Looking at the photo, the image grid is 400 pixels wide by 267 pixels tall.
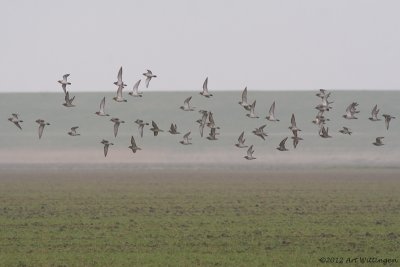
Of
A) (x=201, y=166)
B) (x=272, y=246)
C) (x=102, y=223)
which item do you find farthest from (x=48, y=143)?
(x=272, y=246)

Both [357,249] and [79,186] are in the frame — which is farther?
[79,186]

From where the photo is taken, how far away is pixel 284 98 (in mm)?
159125

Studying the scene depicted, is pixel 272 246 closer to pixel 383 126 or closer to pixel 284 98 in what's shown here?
pixel 383 126

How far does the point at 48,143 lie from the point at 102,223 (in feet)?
267

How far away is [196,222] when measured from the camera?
51219mm

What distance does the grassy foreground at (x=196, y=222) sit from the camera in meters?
40.8

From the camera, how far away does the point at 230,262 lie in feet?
129

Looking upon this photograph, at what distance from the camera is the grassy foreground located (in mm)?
40781

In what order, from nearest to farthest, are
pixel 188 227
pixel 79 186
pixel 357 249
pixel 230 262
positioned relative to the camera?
pixel 230 262 < pixel 357 249 < pixel 188 227 < pixel 79 186

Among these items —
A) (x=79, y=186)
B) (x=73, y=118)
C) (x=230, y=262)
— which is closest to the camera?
(x=230, y=262)

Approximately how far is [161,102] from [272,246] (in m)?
114

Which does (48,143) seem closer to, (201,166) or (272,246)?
(201,166)

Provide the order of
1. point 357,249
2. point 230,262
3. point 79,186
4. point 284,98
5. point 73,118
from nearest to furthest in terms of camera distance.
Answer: point 230,262
point 357,249
point 79,186
point 73,118
point 284,98

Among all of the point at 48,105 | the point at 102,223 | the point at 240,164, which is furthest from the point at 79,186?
the point at 48,105
